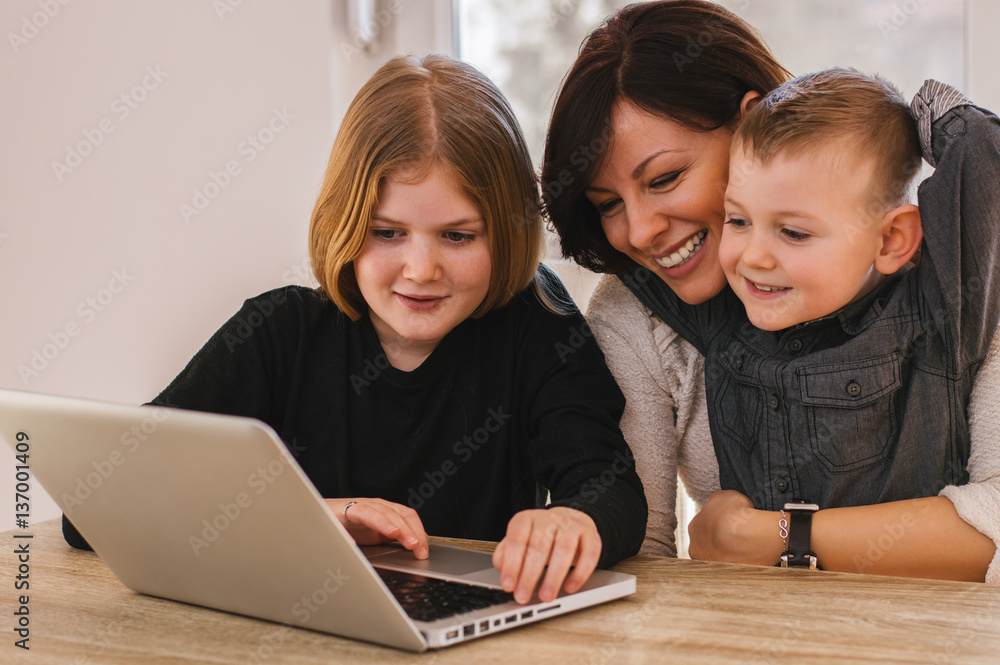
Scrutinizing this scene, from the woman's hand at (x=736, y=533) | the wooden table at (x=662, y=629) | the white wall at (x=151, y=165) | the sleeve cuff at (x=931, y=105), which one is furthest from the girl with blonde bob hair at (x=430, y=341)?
the white wall at (x=151, y=165)

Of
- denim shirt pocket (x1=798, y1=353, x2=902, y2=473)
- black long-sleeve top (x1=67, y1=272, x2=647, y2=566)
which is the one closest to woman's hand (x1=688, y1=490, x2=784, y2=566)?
denim shirt pocket (x1=798, y1=353, x2=902, y2=473)

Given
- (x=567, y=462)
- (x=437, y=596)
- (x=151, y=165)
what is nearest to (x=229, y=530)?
(x=437, y=596)

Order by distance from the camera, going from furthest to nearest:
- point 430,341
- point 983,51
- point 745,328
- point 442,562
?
point 983,51 < point 430,341 < point 745,328 < point 442,562

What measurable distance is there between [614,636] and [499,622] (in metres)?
0.08

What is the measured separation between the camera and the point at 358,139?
3.67 ft

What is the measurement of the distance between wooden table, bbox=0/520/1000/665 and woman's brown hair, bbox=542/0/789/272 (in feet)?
1.85

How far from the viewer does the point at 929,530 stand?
928mm

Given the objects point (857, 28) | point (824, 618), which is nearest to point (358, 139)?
point (824, 618)

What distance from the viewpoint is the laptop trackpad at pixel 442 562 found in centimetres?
76

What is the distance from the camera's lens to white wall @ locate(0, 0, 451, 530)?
1.64 meters

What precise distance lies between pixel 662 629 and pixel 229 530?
12.6 inches

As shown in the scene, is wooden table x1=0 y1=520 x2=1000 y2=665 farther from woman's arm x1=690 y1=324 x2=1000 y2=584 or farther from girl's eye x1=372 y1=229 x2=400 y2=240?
girl's eye x1=372 y1=229 x2=400 y2=240

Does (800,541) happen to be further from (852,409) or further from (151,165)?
(151,165)

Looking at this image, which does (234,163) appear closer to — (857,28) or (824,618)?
(857,28)
